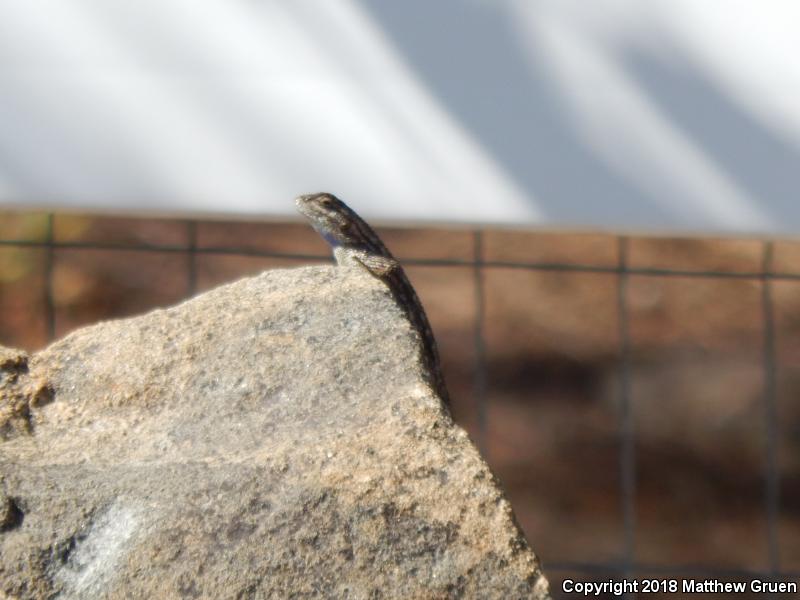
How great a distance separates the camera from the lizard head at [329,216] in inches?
124

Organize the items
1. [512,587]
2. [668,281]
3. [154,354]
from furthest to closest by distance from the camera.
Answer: [668,281] < [154,354] < [512,587]

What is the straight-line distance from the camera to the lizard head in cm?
314

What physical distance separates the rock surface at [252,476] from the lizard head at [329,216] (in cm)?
96

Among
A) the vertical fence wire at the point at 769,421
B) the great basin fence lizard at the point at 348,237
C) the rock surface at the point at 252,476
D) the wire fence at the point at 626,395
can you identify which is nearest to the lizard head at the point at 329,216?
the great basin fence lizard at the point at 348,237

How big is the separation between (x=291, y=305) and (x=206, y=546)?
1.93ft

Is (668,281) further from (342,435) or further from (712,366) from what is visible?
(342,435)

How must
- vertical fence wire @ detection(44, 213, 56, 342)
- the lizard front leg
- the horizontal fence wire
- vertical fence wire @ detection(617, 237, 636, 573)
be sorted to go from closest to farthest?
1. the lizard front leg
2. the horizontal fence wire
3. vertical fence wire @ detection(44, 213, 56, 342)
4. vertical fence wire @ detection(617, 237, 636, 573)

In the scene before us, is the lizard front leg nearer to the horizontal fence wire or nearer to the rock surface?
the rock surface

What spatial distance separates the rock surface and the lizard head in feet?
3.15

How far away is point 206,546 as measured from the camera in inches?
70.0

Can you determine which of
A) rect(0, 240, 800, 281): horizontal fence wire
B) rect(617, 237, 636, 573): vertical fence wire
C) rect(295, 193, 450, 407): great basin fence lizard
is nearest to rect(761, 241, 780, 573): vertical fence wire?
rect(0, 240, 800, 281): horizontal fence wire

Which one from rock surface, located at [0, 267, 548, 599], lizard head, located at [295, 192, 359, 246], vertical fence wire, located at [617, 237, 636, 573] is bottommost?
vertical fence wire, located at [617, 237, 636, 573]

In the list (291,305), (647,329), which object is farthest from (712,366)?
(291,305)

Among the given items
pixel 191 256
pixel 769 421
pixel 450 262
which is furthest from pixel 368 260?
pixel 769 421
